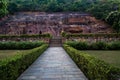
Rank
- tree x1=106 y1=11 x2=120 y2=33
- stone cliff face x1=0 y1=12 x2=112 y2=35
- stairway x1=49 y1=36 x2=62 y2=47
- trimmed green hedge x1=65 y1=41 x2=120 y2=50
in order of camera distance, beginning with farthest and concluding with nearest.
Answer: stone cliff face x1=0 y1=12 x2=112 y2=35 < tree x1=106 y1=11 x2=120 y2=33 < stairway x1=49 y1=36 x2=62 y2=47 < trimmed green hedge x1=65 y1=41 x2=120 y2=50

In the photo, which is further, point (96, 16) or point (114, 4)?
point (114, 4)

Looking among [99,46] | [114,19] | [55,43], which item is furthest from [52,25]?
[99,46]

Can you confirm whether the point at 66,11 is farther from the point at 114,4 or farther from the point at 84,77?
the point at 84,77

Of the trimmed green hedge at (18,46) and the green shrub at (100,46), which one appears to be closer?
the green shrub at (100,46)

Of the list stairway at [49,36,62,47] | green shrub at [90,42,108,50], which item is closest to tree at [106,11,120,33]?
stairway at [49,36,62,47]

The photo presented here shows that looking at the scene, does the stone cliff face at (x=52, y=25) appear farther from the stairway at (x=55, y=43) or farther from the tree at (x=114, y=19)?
the stairway at (x=55, y=43)

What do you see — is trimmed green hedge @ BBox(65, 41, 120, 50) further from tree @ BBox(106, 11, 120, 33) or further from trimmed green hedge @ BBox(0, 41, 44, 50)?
tree @ BBox(106, 11, 120, 33)

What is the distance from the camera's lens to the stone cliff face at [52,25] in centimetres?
3875

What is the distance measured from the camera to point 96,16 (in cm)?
4191

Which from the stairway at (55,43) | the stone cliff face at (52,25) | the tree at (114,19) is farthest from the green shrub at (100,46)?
the stone cliff face at (52,25)

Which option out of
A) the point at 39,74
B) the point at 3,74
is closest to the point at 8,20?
the point at 39,74

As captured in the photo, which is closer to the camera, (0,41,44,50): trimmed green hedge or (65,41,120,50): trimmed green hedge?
→ (65,41,120,50): trimmed green hedge

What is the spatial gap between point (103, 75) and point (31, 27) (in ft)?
115

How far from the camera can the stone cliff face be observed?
38.8m
